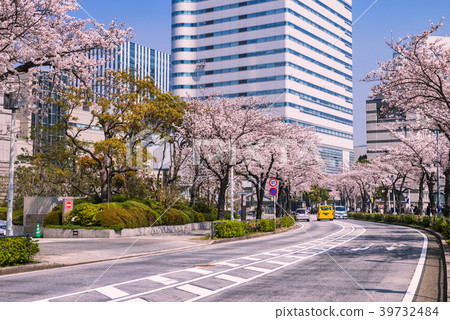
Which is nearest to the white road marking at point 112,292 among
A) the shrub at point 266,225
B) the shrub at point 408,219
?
the shrub at point 266,225

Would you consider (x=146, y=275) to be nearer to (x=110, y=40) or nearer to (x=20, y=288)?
(x=20, y=288)

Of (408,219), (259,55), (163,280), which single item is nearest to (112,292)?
(163,280)

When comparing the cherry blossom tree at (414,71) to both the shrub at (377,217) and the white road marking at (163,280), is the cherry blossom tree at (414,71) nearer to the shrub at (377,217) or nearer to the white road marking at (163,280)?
the white road marking at (163,280)

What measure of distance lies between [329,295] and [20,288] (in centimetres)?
662

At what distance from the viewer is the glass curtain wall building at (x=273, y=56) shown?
111875mm

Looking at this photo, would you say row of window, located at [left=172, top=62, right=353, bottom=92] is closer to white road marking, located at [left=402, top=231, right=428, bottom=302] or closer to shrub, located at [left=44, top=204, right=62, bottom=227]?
shrub, located at [left=44, top=204, right=62, bottom=227]

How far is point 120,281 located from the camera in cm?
1088

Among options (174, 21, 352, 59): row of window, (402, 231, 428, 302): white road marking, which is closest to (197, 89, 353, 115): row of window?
(174, 21, 352, 59): row of window

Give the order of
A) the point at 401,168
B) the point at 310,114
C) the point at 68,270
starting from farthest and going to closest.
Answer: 1. the point at 310,114
2. the point at 401,168
3. the point at 68,270

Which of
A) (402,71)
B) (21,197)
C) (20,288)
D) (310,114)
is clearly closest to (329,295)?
(20,288)

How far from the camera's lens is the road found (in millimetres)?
8812

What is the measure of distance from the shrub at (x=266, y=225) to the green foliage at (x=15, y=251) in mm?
18904

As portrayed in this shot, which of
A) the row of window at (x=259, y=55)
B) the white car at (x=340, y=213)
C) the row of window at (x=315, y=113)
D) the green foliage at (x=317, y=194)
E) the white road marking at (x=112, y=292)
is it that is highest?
the row of window at (x=259, y=55)

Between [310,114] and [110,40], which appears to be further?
[310,114]
